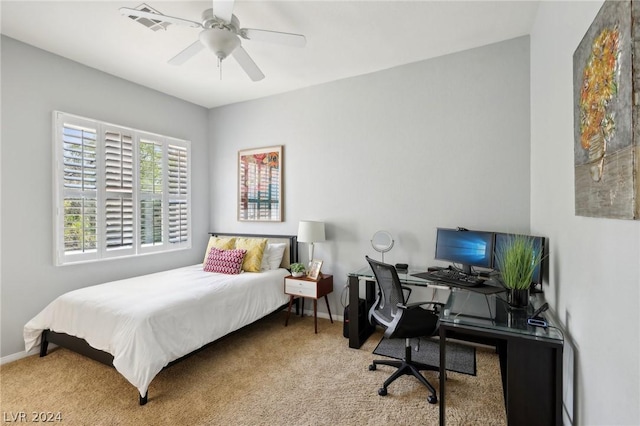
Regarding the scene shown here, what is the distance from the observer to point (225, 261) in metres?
3.55

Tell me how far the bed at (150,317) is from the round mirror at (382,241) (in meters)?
1.24

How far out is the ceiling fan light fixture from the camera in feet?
6.98

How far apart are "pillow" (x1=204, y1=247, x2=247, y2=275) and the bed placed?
9cm

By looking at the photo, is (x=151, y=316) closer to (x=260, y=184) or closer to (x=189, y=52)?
(x=189, y=52)

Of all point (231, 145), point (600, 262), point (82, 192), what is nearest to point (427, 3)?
point (600, 262)

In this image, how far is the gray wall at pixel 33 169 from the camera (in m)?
2.67

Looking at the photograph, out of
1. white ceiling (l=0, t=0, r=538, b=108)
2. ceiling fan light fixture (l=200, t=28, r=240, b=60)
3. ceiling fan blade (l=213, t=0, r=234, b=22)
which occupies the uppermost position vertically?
white ceiling (l=0, t=0, r=538, b=108)

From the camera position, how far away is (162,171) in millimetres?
3994

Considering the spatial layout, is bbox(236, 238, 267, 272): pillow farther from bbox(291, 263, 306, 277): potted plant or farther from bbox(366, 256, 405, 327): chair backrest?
bbox(366, 256, 405, 327): chair backrest

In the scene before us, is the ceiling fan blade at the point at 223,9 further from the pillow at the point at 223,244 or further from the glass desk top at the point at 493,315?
the pillow at the point at 223,244

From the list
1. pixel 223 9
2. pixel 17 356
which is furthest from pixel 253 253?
pixel 223 9

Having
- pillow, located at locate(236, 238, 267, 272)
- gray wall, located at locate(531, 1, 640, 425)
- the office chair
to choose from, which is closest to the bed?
pillow, located at locate(236, 238, 267, 272)

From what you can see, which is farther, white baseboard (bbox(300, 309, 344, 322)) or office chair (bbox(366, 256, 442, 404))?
white baseboard (bbox(300, 309, 344, 322))

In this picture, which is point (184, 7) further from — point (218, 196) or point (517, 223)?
point (517, 223)
